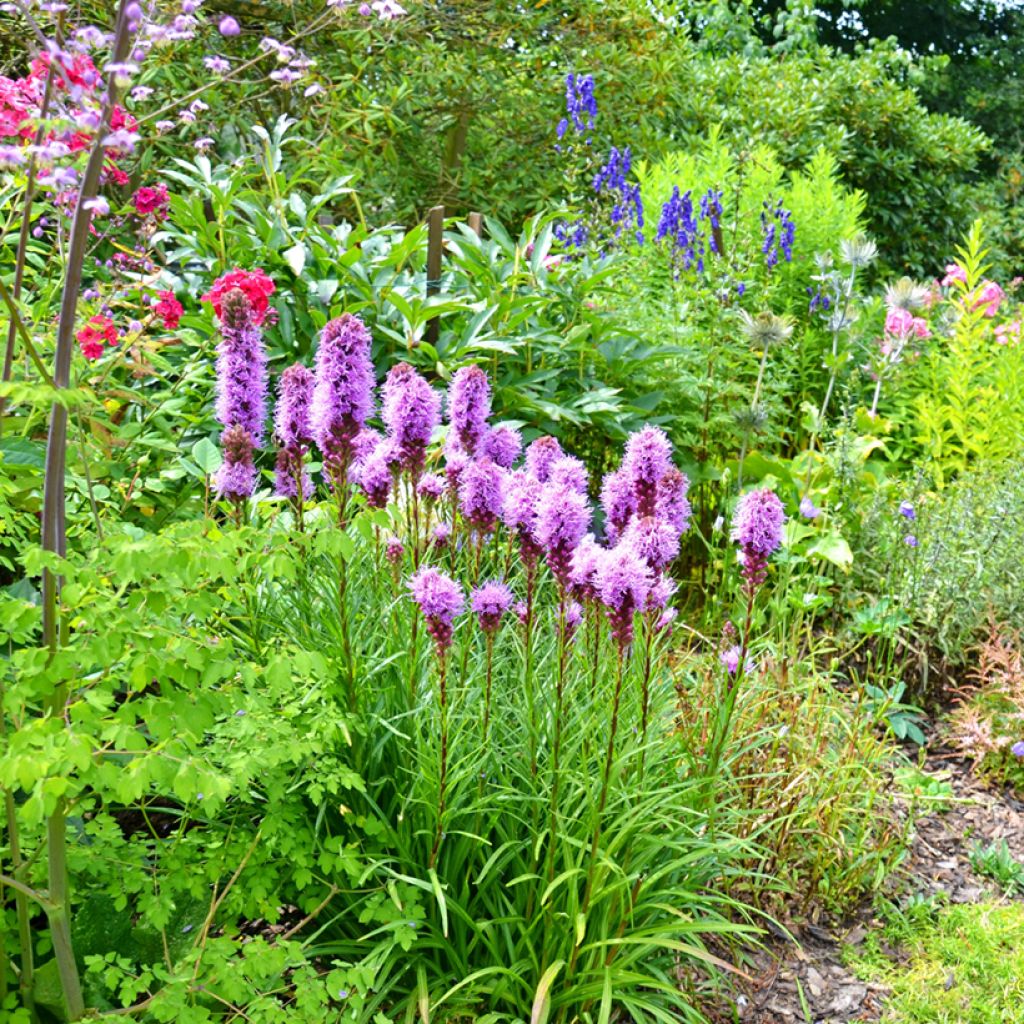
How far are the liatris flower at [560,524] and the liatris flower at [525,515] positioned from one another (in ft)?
0.34

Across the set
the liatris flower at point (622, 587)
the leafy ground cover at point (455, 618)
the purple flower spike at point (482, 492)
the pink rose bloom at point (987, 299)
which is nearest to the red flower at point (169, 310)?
the leafy ground cover at point (455, 618)

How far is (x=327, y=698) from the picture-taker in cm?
233

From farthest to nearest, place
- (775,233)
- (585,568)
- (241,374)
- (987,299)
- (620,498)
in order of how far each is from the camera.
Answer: (987,299), (775,233), (241,374), (620,498), (585,568)

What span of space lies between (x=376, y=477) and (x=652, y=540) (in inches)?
27.9

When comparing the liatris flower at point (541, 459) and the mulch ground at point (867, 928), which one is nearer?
the liatris flower at point (541, 459)

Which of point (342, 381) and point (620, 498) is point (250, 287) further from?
point (620, 498)

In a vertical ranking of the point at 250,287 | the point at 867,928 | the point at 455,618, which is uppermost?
the point at 250,287

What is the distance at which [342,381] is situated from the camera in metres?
2.31

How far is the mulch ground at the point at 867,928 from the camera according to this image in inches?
103

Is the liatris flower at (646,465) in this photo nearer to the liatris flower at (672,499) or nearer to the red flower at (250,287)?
the liatris flower at (672,499)

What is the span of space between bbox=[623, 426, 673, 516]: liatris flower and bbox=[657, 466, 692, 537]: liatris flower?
4 cm

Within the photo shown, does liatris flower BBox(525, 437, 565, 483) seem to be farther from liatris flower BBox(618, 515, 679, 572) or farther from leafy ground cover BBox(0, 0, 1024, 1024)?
liatris flower BBox(618, 515, 679, 572)

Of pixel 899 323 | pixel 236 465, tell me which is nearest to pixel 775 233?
pixel 899 323

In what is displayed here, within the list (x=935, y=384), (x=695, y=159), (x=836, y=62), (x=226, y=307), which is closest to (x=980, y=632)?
(x=935, y=384)
